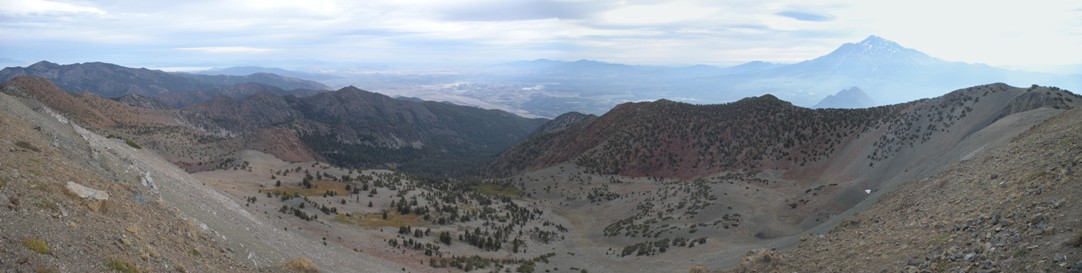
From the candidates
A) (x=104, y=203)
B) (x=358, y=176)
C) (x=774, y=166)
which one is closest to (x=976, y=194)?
(x=104, y=203)

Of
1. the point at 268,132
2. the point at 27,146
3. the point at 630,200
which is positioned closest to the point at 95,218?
the point at 27,146

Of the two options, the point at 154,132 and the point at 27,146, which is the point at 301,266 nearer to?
the point at 27,146

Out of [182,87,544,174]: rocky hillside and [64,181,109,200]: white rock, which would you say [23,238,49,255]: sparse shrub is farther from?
Answer: [182,87,544,174]: rocky hillside

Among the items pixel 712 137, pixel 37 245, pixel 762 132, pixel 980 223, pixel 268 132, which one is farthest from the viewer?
pixel 268 132

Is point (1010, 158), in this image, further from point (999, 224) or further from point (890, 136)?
point (890, 136)

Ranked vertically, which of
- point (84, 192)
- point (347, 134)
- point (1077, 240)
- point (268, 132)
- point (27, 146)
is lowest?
point (347, 134)
